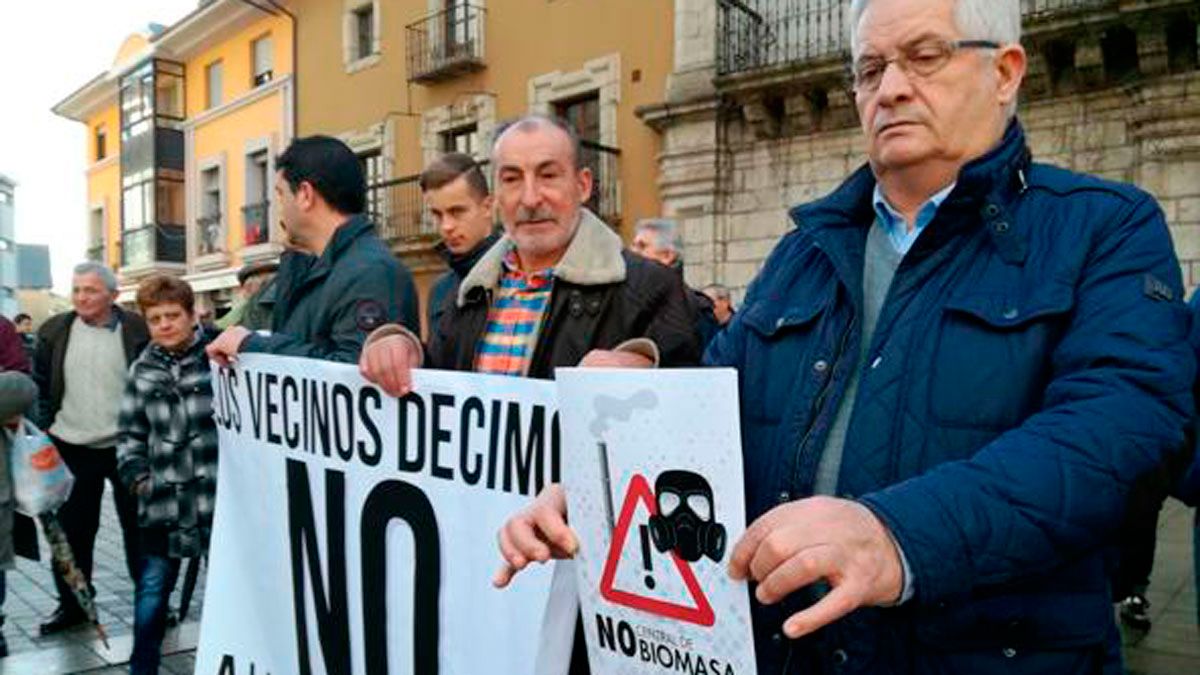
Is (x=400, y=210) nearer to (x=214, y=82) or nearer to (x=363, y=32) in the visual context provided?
(x=363, y=32)

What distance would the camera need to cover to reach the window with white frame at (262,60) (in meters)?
20.9

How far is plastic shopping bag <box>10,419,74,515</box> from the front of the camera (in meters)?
4.17

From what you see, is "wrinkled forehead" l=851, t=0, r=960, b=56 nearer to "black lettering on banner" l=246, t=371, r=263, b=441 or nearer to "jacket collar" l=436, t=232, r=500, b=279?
"black lettering on banner" l=246, t=371, r=263, b=441

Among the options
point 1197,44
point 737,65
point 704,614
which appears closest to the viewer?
point 704,614

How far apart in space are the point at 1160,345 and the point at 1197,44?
29.3 feet

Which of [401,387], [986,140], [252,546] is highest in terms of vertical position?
[986,140]

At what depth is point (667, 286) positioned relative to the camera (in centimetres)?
224

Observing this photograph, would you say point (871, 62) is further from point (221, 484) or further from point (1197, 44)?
point (1197, 44)

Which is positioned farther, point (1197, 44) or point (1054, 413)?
point (1197, 44)

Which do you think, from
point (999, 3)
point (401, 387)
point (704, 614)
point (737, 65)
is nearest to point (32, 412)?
point (401, 387)

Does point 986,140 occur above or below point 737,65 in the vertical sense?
below

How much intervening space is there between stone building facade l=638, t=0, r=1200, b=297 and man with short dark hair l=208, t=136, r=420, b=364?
7.91 metres

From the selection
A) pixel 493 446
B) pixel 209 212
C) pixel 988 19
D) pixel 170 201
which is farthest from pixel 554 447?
pixel 170 201

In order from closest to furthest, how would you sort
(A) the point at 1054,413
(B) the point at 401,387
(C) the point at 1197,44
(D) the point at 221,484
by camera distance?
1. (A) the point at 1054,413
2. (B) the point at 401,387
3. (D) the point at 221,484
4. (C) the point at 1197,44
